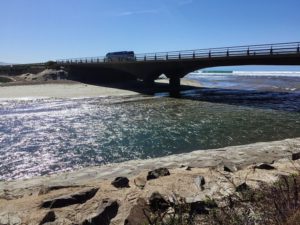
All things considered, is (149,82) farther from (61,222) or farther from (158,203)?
(61,222)

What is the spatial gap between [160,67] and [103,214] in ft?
178

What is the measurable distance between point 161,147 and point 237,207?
1359 cm

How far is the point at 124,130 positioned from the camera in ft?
85.4

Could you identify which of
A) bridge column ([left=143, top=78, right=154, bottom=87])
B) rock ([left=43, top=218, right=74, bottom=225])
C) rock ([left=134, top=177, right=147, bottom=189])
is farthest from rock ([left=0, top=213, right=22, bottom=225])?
bridge column ([left=143, top=78, right=154, bottom=87])

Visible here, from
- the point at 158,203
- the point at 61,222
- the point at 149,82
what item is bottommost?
the point at 149,82

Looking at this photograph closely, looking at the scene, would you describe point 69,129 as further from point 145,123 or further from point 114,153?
point 114,153

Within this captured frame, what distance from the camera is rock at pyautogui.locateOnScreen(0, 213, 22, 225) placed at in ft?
27.5

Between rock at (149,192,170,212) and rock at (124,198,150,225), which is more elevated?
rock at (124,198,150,225)

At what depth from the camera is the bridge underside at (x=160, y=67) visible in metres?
43.0

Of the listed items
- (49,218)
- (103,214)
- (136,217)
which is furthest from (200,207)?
(49,218)

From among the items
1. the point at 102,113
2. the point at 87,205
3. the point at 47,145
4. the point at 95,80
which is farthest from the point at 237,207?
the point at 95,80

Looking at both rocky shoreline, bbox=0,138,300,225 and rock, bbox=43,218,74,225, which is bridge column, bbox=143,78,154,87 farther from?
rock, bbox=43,218,74,225

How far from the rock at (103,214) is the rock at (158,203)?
870 mm

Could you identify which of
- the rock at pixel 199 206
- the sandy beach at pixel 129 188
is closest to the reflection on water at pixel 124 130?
the sandy beach at pixel 129 188
